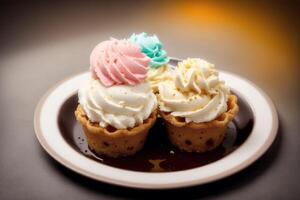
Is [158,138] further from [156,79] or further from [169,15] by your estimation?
[169,15]

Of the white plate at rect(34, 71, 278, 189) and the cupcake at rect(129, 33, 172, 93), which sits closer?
the white plate at rect(34, 71, 278, 189)

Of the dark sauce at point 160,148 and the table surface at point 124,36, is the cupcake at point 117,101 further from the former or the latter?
the table surface at point 124,36

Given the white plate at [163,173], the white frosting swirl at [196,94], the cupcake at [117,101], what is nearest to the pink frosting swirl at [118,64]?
the cupcake at [117,101]

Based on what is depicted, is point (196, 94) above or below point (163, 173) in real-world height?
above

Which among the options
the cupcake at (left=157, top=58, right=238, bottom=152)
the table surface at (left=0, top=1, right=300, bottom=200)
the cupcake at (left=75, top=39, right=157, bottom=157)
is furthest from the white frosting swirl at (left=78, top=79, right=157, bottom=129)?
the table surface at (left=0, top=1, right=300, bottom=200)

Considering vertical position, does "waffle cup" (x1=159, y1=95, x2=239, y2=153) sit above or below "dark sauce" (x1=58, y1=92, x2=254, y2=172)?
above

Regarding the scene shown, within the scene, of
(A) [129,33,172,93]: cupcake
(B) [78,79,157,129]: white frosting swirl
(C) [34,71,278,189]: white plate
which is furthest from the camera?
(A) [129,33,172,93]: cupcake

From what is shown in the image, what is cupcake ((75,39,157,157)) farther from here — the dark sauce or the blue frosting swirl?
the blue frosting swirl

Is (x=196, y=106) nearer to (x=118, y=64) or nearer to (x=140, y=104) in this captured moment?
(x=140, y=104)

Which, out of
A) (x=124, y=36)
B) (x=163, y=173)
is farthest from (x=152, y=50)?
(x=124, y=36)
